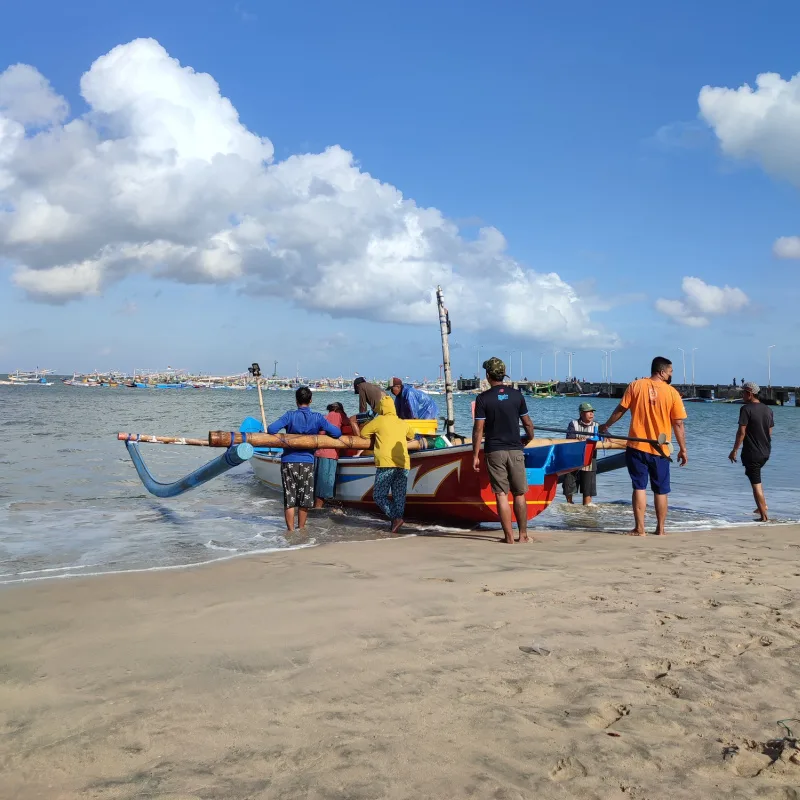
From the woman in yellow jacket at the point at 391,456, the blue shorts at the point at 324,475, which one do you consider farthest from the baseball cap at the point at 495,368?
the blue shorts at the point at 324,475

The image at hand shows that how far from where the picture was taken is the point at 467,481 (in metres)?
8.44

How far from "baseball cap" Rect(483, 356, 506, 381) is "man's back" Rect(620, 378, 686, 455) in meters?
1.54

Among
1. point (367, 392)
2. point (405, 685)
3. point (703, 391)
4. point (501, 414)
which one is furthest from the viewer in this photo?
point (703, 391)

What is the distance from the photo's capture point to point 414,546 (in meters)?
7.17

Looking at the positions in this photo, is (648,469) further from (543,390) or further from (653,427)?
(543,390)

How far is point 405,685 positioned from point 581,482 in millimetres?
7981

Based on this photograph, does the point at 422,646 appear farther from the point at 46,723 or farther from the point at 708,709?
the point at 46,723

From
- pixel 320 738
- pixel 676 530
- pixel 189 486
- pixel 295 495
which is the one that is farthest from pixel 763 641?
pixel 189 486

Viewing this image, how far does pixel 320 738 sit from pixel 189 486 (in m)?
7.71

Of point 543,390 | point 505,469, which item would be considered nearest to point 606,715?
point 505,469

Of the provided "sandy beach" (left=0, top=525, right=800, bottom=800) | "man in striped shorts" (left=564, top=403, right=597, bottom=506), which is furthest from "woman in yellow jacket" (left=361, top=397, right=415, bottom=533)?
"man in striped shorts" (left=564, top=403, right=597, bottom=506)

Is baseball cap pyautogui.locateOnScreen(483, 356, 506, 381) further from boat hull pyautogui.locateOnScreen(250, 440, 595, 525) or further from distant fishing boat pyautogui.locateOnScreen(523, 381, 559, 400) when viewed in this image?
distant fishing boat pyautogui.locateOnScreen(523, 381, 559, 400)

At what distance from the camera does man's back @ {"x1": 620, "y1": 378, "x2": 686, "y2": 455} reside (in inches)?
295

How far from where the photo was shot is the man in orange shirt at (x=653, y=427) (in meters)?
7.52
